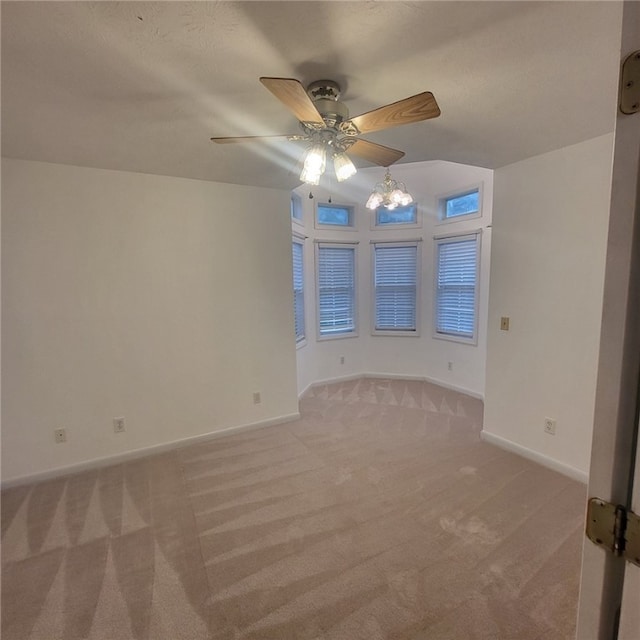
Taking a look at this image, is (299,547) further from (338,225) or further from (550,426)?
(338,225)

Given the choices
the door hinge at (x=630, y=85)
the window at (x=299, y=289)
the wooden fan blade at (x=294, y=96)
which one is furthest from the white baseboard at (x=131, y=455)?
the door hinge at (x=630, y=85)

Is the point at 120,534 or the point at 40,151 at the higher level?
the point at 40,151

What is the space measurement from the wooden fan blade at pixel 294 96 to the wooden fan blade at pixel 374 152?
292 mm

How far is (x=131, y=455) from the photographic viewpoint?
2893mm

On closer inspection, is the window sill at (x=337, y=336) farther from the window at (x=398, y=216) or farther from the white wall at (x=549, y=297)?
the white wall at (x=549, y=297)

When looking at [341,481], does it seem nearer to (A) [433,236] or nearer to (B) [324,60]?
(B) [324,60]

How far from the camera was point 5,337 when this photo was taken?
245 cm

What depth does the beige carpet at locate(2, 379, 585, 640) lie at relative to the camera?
1480 millimetres

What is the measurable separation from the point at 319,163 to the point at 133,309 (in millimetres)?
2109

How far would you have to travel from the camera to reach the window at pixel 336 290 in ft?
15.7

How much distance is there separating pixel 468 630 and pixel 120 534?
195 cm

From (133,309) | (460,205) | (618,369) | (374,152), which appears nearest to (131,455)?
(133,309)

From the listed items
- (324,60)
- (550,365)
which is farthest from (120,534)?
(550,365)

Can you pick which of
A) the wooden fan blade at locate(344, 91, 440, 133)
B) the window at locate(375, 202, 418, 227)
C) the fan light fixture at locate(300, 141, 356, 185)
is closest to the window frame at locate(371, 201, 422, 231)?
the window at locate(375, 202, 418, 227)
